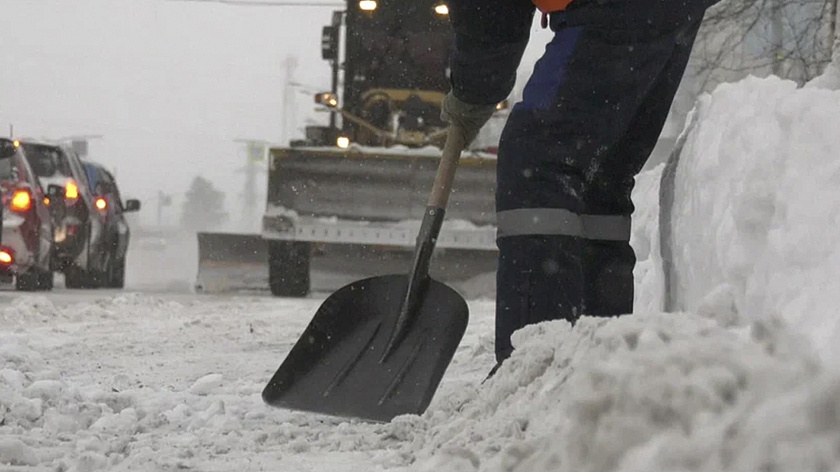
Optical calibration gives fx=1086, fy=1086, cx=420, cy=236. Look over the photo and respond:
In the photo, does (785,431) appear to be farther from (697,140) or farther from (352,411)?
(697,140)

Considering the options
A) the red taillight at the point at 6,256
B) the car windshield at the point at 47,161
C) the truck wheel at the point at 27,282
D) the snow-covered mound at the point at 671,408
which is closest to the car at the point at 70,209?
the car windshield at the point at 47,161

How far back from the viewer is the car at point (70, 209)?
9.99 metres

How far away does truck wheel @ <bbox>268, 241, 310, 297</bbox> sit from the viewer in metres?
10.5

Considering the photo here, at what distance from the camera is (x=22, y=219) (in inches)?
349

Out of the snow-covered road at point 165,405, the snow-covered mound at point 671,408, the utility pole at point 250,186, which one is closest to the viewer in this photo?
the snow-covered mound at point 671,408

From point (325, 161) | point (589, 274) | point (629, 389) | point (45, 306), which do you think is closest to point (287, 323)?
point (45, 306)

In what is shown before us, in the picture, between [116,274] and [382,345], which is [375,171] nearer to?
[116,274]

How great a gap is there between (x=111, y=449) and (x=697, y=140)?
2035 millimetres

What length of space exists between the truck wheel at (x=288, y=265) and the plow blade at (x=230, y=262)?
1.05m

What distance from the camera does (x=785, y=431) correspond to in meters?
1.18

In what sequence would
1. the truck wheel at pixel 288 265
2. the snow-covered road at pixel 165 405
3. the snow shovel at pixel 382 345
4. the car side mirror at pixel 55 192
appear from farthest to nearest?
the truck wheel at pixel 288 265, the car side mirror at pixel 55 192, the snow shovel at pixel 382 345, the snow-covered road at pixel 165 405

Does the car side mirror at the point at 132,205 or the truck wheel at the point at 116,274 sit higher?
the car side mirror at the point at 132,205

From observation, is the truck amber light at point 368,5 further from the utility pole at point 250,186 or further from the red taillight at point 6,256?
the utility pole at point 250,186

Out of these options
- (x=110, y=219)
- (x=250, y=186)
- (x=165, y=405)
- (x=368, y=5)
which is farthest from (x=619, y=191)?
(x=250, y=186)
